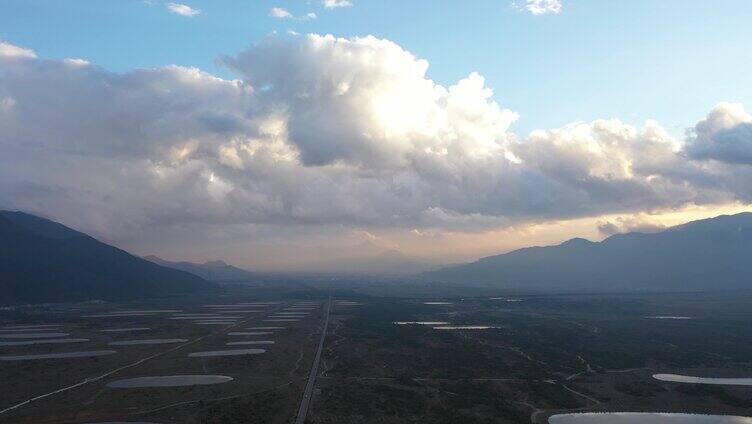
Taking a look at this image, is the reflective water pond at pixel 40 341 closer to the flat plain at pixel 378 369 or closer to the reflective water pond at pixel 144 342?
the flat plain at pixel 378 369

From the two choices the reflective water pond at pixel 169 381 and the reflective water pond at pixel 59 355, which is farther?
the reflective water pond at pixel 59 355

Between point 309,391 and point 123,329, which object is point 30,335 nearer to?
point 123,329

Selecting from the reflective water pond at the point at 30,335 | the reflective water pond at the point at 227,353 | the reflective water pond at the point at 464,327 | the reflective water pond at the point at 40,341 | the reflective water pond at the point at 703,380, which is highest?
the reflective water pond at the point at 40,341

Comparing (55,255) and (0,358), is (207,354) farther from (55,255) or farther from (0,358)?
(55,255)

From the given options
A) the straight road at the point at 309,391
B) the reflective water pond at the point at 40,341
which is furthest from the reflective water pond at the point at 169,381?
the reflective water pond at the point at 40,341

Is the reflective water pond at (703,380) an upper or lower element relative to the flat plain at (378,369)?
lower

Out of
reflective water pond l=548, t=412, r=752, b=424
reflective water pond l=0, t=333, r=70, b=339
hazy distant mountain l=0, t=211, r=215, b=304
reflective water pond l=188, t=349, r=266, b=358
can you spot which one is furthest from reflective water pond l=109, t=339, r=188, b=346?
hazy distant mountain l=0, t=211, r=215, b=304

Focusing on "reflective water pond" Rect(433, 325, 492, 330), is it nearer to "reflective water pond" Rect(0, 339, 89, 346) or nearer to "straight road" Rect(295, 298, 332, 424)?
"straight road" Rect(295, 298, 332, 424)

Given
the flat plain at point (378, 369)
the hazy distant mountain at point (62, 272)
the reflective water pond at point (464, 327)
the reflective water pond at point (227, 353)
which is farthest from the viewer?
the hazy distant mountain at point (62, 272)

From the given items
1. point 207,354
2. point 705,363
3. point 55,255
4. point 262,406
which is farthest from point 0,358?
point 55,255

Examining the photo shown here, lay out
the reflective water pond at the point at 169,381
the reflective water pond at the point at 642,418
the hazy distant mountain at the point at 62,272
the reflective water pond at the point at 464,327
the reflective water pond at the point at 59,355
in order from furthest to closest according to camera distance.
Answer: the hazy distant mountain at the point at 62,272, the reflective water pond at the point at 464,327, the reflective water pond at the point at 59,355, the reflective water pond at the point at 169,381, the reflective water pond at the point at 642,418
